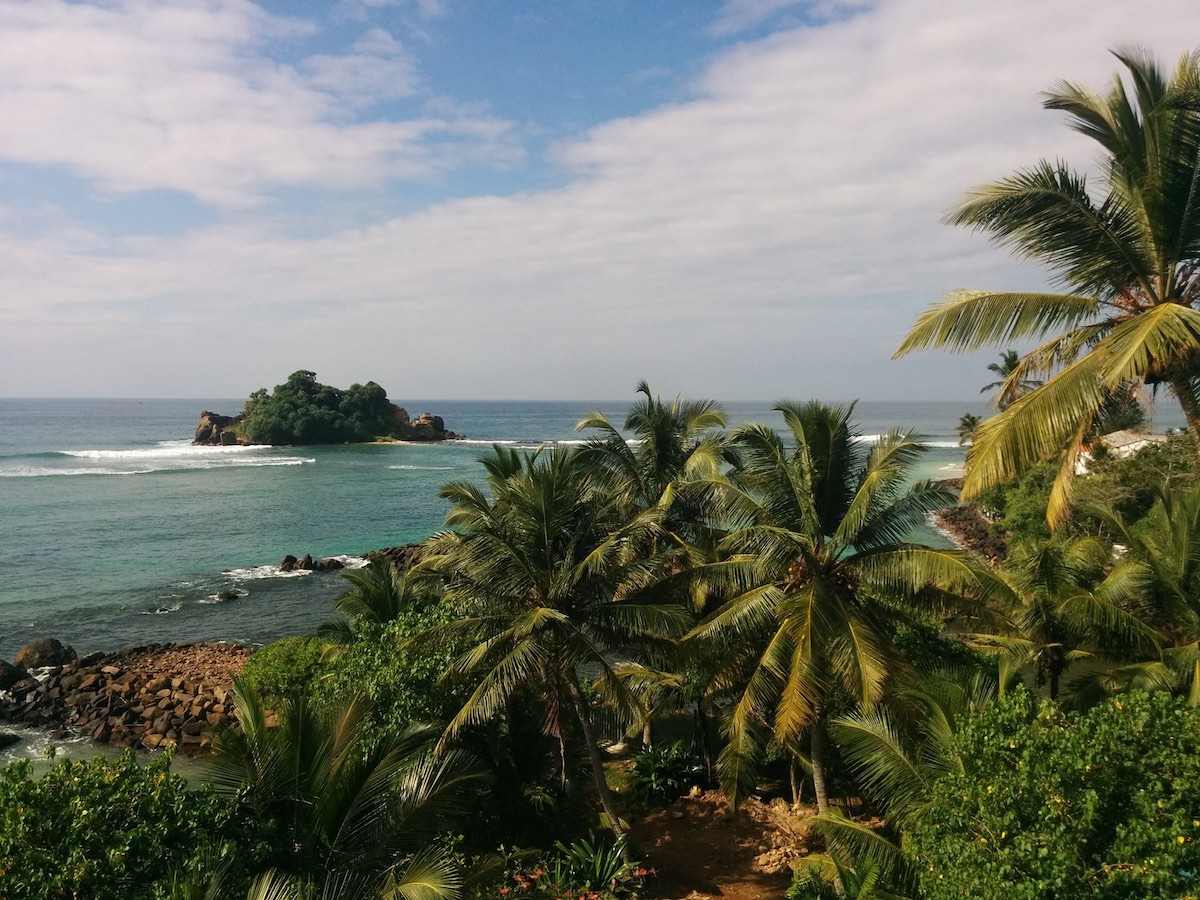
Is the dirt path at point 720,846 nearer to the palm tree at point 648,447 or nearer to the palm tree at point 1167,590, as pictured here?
the palm tree at point 1167,590

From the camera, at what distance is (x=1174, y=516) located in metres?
11.2

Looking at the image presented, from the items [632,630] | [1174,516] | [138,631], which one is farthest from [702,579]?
[138,631]

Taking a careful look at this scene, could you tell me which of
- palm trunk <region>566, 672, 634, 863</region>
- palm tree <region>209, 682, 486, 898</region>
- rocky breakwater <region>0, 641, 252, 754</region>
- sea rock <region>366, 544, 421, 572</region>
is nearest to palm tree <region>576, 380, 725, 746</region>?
palm trunk <region>566, 672, 634, 863</region>

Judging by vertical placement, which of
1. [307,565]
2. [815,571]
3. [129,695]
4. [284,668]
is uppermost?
[815,571]

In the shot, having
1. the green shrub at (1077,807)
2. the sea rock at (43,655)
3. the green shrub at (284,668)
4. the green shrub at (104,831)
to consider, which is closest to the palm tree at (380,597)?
the green shrub at (284,668)

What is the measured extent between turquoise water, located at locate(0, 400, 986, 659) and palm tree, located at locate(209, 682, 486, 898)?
993 centimetres

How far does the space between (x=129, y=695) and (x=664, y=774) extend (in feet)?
54.1

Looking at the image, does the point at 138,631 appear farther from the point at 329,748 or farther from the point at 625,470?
the point at 329,748

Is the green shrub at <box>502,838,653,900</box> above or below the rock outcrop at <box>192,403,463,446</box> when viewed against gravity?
below

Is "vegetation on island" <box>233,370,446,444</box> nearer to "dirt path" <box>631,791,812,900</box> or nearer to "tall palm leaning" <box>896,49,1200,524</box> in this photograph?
"dirt path" <box>631,791,812,900</box>

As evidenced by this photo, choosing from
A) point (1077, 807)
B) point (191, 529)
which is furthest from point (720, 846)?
point (191, 529)

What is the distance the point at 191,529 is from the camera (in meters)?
46.1

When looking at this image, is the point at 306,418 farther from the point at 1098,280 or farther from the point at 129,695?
the point at 1098,280

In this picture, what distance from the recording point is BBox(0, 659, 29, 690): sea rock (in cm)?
2302
